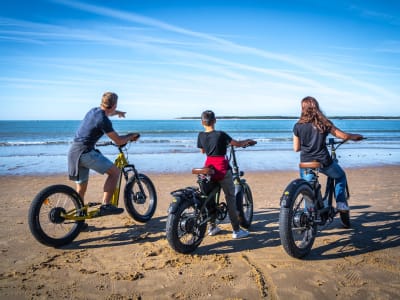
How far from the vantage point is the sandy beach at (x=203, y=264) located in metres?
3.17

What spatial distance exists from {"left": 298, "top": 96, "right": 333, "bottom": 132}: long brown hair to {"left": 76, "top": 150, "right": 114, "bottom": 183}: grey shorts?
A: 2.98m

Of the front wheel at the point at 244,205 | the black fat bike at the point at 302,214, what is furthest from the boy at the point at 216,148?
the black fat bike at the point at 302,214

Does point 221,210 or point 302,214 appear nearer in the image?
point 302,214

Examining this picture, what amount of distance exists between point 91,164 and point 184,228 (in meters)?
1.76

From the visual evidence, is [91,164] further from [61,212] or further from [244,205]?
[244,205]

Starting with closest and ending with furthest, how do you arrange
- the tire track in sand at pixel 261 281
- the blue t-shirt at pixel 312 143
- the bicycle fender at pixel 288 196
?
the tire track in sand at pixel 261 281 < the bicycle fender at pixel 288 196 < the blue t-shirt at pixel 312 143

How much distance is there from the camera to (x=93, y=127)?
452 cm

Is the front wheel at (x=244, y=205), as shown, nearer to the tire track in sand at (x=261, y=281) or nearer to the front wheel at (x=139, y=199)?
the tire track in sand at (x=261, y=281)

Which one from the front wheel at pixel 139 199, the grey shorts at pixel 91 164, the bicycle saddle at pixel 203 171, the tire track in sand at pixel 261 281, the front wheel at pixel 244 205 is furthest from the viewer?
the front wheel at pixel 139 199

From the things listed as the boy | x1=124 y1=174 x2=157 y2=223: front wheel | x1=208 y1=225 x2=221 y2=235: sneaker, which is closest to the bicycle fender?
the boy

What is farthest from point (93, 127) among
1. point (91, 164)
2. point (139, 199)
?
point (139, 199)

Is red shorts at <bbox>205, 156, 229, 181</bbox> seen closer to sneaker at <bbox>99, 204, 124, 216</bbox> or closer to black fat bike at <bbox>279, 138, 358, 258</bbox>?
black fat bike at <bbox>279, 138, 358, 258</bbox>

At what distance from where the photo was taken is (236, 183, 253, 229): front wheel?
4.87 m

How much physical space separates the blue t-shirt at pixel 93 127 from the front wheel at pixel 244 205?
2.17 metres
